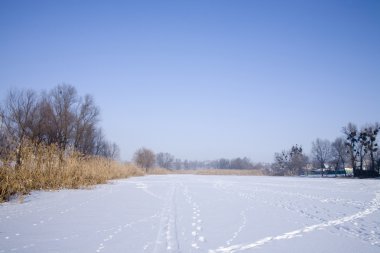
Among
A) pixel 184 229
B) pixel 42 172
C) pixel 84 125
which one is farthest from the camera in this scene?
pixel 84 125

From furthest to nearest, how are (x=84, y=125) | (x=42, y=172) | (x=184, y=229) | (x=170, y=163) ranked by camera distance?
(x=170, y=163) → (x=84, y=125) → (x=42, y=172) → (x=184, y=229)

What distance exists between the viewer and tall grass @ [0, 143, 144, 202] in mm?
7813

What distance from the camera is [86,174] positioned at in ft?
42.7

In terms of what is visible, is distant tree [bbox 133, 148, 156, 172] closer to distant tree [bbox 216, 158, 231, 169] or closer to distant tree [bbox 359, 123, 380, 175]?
distant tree [bbox 359, 123, 380, 175]

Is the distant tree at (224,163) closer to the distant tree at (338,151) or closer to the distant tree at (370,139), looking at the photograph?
the distant tree at (338,151)

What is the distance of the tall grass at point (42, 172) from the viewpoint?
7813 mm

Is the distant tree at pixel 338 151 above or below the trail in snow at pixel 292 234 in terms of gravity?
above

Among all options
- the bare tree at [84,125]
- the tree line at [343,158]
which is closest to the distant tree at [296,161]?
the tree line at [343,158]

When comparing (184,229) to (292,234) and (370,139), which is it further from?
(370,139)

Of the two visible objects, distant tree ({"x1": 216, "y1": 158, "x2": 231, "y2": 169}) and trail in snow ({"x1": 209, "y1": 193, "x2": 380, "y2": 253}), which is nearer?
trail in snow ({"x1": 209, "y1": 193, "x2": 380, "y2": 253})

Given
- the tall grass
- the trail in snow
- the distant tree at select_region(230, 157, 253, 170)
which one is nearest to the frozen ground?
the trail in snow

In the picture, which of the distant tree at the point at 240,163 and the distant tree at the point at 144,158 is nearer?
the distant tree at the point at 144,158

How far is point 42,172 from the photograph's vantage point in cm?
1013

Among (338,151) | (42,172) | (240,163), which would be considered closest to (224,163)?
(240,163)
